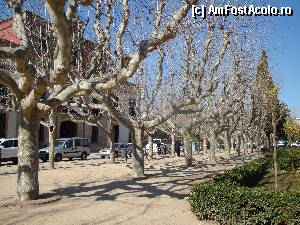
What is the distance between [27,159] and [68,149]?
70.2 feet

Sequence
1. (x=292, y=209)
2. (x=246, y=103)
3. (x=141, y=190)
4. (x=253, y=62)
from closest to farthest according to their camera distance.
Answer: (x=292, y=209) < (x=141, y=190) < (x=253, y=62) < (x=246, y=103)

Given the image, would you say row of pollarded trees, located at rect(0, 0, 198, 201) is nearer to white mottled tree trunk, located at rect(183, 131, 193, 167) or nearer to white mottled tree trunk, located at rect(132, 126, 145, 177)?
white mottled tree trunk, located at rect(132, 126, 145, 177)

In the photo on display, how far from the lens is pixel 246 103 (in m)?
40.5

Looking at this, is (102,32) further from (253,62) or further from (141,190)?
(253,62)

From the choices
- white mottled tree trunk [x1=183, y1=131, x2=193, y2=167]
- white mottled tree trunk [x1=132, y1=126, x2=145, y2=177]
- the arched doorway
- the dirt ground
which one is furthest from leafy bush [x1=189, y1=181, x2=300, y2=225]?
the arched doorway

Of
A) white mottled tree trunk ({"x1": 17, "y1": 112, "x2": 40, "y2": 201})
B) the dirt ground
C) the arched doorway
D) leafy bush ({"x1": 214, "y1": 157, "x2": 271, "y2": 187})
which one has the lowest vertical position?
the dirt ground

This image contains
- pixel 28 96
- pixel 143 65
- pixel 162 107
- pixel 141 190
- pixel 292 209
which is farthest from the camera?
pixel 162 107

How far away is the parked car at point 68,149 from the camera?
30.6 metres

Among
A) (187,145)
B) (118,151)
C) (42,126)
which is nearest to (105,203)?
(187,145)

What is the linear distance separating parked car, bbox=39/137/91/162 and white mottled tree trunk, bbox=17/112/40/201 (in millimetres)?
19560

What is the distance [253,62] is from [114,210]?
56.6 feet

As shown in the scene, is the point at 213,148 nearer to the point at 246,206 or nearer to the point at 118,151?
the point at 118,151

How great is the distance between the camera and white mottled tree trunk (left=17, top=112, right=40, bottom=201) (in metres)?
11.1

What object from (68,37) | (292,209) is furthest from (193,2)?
(292,209)
